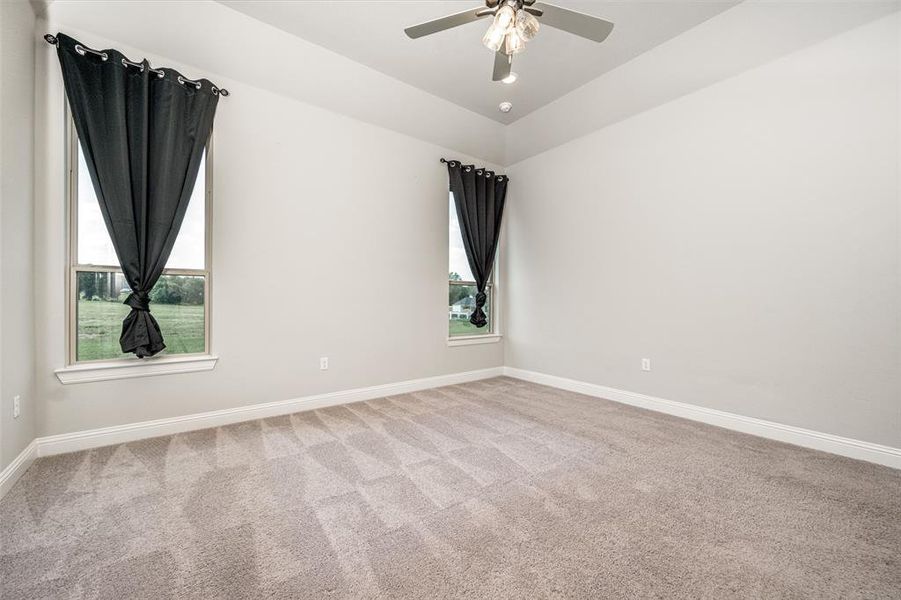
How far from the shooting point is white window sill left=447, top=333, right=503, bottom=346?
443 cm

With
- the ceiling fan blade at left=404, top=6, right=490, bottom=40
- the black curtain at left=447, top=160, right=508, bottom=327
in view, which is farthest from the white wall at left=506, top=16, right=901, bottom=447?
the ceiling fan blade at left=404, top=6, right=490, bottom=40

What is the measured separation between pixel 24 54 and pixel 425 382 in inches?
151

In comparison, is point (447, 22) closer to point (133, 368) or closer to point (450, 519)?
point (450, 519)

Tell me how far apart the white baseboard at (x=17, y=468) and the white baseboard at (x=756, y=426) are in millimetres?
4308

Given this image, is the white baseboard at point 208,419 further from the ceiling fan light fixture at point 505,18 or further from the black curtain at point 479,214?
the ceiling fan light fixture at point 505,18

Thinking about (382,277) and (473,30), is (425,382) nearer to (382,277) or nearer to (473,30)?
(382,277)

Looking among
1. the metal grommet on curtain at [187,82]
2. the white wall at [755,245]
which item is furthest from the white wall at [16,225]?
the white wall at [755,245]

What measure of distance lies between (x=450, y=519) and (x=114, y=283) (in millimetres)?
2830

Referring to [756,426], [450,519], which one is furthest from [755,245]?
[450,519]

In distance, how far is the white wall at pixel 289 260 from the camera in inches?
93.6

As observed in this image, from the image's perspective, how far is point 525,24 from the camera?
189cm

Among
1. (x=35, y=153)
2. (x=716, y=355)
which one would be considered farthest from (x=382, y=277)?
(x=716, y=355)

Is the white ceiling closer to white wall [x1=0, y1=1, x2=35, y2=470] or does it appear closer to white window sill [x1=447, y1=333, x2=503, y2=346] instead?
white wall [x1=0, y1=1, x2=35, y2=470]

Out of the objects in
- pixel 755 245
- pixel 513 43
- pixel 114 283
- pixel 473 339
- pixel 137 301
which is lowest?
pixel 473 339
